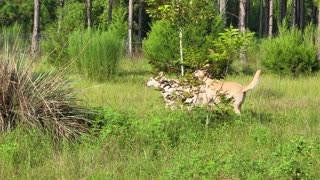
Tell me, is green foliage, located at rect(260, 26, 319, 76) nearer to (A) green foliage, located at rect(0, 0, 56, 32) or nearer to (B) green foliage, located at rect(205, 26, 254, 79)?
(B) green foliage, located at rect(205, 26, 254, 79)

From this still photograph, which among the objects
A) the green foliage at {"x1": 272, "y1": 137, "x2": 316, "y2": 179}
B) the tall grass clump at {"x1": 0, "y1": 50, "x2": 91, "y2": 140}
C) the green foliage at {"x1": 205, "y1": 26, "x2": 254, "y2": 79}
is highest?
the green foliage at {"x1": 205, "y1": 26, "x2": 254, "y2": 79}

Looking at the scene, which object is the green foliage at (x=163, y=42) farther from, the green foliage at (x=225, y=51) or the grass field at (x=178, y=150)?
the green foliage at (x=225, y=51)

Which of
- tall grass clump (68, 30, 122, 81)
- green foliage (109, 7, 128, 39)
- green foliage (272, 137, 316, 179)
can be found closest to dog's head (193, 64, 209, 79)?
green foliage (272, 137, 316, 179)

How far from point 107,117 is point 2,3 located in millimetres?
36839

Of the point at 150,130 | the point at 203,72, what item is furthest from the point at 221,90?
the point at 150,130

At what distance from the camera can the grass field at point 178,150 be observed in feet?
19.7

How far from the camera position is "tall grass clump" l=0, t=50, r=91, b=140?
7.70 metres

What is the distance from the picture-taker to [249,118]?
9445 mm

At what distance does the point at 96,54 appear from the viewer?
54.8ft

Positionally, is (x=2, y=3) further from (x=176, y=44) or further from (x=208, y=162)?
(x=208, y=162)

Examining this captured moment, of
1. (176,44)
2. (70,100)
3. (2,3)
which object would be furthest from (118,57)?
(2,3)

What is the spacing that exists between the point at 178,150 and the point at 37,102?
6.49 ft

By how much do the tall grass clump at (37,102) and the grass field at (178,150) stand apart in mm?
247

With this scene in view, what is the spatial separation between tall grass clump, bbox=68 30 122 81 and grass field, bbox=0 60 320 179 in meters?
6.02
